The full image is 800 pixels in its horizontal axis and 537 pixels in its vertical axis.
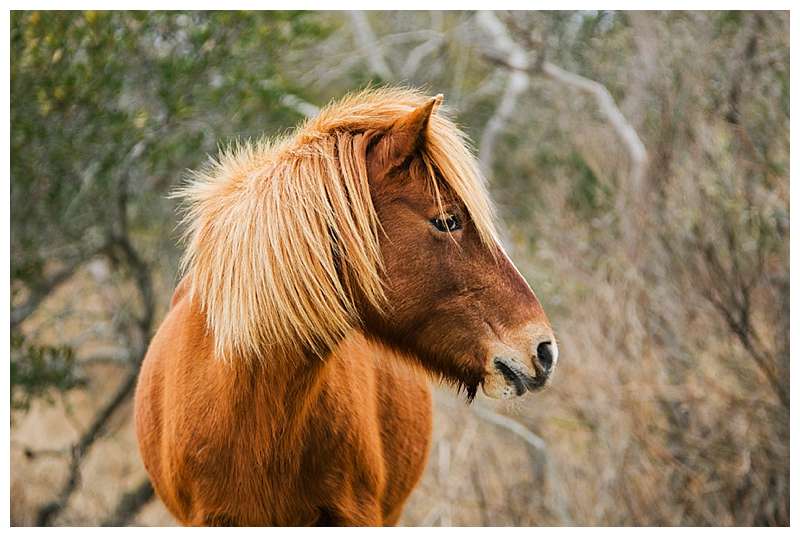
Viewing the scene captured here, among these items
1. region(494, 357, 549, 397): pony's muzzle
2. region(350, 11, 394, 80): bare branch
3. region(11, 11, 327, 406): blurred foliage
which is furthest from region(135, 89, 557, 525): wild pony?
region(350, 11, 394, 80): bare branch

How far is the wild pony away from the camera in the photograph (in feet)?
7.39

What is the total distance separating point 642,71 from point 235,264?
5.18m

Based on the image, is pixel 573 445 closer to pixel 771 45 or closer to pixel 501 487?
pixel 501 487

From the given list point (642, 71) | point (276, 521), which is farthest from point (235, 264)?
point (642, 71)

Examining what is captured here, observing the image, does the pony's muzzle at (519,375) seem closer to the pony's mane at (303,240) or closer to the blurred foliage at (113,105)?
the pony's mane at (303,240)

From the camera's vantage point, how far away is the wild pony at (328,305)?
7.39 ft

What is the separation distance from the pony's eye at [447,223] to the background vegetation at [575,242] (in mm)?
2360

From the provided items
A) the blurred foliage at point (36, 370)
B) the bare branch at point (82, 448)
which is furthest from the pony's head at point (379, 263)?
the bare branch at point (82, 448)

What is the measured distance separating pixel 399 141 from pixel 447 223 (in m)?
0.29

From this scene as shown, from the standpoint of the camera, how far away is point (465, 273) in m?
2.29

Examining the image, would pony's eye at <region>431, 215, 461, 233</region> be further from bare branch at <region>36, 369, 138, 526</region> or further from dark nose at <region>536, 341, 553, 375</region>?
bare branch at <region>36, 369, 138, 526</region>

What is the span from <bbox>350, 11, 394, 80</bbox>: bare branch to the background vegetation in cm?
111

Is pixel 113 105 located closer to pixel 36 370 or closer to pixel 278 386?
pixel 36 370

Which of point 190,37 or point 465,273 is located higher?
point 190,37
